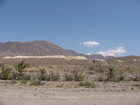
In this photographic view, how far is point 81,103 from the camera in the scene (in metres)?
9.06

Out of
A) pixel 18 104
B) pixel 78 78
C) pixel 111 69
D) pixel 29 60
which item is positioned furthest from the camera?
pixel 29 60

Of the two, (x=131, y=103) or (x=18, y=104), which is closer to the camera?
(x=18, y=104)

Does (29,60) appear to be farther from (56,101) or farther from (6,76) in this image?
(56,101)

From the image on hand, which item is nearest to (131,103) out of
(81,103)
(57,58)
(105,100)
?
(105,100)

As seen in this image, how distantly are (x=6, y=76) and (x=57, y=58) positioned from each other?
78.7 meters

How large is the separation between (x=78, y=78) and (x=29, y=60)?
82.2 meters

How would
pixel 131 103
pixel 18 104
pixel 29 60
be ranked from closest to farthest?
pixel 18 104, pixel 131 103, pixel 29 60

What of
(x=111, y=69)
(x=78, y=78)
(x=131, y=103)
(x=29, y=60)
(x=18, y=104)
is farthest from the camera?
(x=29, y=60)

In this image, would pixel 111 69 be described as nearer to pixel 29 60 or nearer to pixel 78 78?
pixel 78 78

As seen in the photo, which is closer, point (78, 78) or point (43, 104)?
point (43, 104)

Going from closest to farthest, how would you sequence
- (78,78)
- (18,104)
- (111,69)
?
1. (18,104)
2. (78,78)
3. (111,69)

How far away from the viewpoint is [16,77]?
22.8 m

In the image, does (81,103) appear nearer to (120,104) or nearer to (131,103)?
(120,104)

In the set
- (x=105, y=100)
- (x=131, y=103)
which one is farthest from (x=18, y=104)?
(x=131, y=103)
